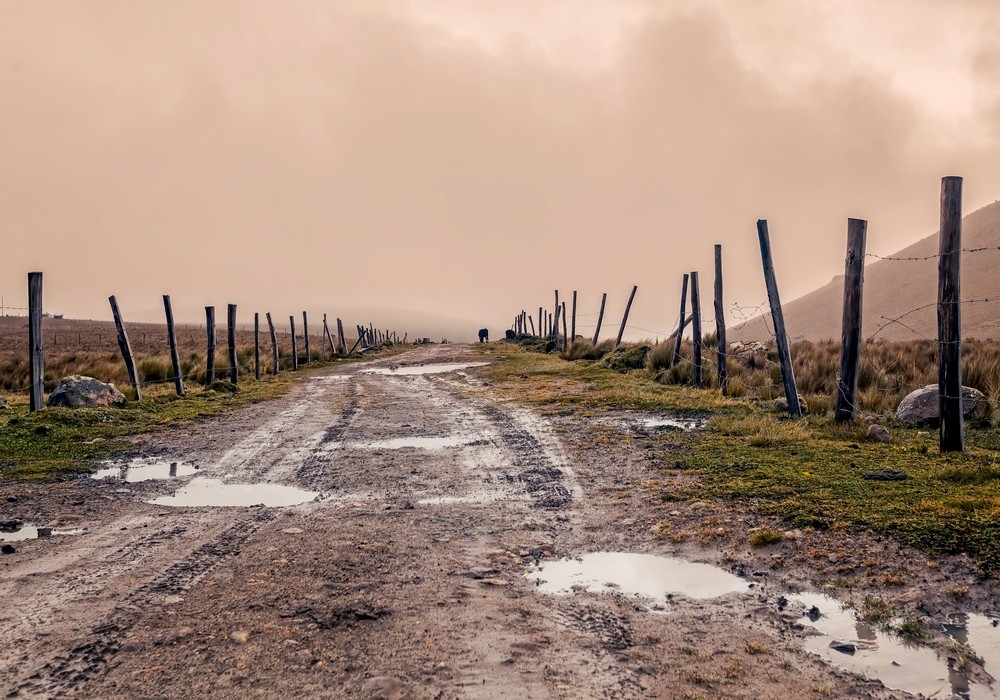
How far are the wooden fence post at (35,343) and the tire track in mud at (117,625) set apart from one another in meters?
8.05

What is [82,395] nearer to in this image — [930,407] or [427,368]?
[427,368]

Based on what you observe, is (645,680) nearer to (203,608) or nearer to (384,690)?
(384,690)

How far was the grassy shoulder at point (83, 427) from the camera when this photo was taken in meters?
7.58

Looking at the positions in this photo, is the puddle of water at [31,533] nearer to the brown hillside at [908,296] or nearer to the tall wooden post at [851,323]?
the tall wooden post at [851,323]

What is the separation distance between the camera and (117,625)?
3.51 m

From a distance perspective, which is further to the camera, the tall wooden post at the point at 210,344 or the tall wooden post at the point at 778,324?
the tall wooden post at the point at 210,344

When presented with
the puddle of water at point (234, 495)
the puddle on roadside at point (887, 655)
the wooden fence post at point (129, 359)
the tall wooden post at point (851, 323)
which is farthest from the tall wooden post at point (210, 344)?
the puddle on roadside at point (887, 655)

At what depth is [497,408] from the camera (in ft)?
39.4

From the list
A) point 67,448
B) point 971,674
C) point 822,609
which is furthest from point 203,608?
point 67,448

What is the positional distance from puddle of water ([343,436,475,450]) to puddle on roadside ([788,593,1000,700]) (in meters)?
5.55

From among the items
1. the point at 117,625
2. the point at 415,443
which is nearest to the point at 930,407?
the point at 415,443

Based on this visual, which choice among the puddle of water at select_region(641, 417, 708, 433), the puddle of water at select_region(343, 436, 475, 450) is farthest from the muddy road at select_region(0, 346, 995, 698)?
the puddle of water at select_region(641, 417, 708, 433)

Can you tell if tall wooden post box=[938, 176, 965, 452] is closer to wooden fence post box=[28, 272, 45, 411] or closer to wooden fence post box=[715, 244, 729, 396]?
wooden fence post box=[715, 244, 729, 396]

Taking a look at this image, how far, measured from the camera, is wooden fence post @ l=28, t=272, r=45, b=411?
10.9 m
